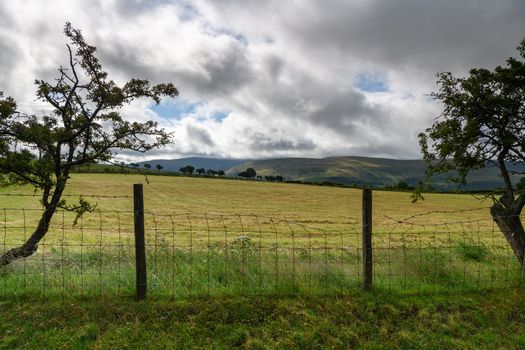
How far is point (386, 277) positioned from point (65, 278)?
7697 millimetres

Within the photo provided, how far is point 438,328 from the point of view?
23.0ft

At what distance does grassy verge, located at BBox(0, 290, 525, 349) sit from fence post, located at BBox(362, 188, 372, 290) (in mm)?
435

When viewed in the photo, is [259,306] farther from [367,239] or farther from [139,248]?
[367,239]

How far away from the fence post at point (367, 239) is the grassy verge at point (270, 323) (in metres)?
0.44

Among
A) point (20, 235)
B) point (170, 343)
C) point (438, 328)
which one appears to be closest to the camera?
point (170, 343)

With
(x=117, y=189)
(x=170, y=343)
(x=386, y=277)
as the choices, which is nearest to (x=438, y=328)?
(x=386, y=277)

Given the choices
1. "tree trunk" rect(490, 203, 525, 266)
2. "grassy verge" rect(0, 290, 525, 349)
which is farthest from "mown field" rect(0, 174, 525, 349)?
"tree trunk" rect(490, 203, 525, 266)

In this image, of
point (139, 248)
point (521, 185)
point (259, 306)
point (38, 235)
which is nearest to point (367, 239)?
point (259, 306)

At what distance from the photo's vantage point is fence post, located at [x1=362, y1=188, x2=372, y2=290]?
27.7 ft

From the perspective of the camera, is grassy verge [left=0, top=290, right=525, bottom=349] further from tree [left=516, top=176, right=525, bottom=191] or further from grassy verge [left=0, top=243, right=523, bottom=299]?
tree [left=516, top=176, right=525, bottom=191]

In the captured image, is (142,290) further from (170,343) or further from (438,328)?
(438,328)

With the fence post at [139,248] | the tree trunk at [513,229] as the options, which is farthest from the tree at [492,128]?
the fence post at [139,248]

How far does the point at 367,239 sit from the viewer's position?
8.59 m

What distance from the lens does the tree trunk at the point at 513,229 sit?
10445 millimetres
